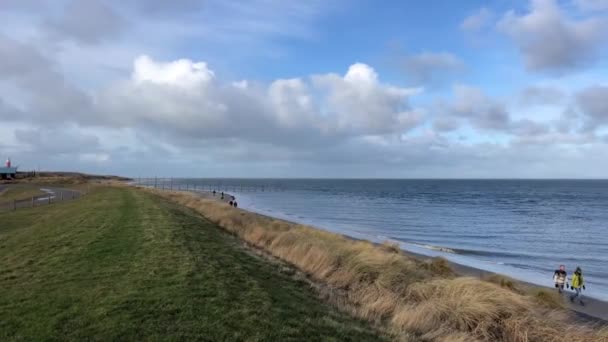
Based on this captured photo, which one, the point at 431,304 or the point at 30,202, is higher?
the point at 30,202

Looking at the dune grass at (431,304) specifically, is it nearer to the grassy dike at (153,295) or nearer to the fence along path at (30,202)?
the grassy dike at (153,295)

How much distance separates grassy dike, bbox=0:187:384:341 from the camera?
21.7 ft

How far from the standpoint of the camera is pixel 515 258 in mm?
26859

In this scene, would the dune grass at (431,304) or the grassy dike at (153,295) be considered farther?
the dune grass at (431,304)

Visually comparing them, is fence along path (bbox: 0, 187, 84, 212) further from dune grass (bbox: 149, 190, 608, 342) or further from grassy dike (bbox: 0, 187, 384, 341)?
dune grass (bbox: 149, 190, 608, 342)

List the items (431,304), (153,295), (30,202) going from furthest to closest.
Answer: (30,202)
(431,304)
(153,295)

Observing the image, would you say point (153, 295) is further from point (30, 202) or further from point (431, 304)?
point (30, 202)

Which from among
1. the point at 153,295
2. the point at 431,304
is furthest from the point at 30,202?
the point at 431,304

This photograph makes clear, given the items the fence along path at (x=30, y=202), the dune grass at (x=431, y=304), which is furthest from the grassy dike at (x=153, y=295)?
the fence along path at (x=30, y=202)

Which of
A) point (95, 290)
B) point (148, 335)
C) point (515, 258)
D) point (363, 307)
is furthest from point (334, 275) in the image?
point (515, 258)

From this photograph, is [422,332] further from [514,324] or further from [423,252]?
[423,252]

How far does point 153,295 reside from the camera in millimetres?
8250

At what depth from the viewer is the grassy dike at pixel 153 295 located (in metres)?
6.62

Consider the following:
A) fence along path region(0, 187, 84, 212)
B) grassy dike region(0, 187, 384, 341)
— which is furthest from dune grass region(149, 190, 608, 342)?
fence along path region(0, 187, 84, 212)
